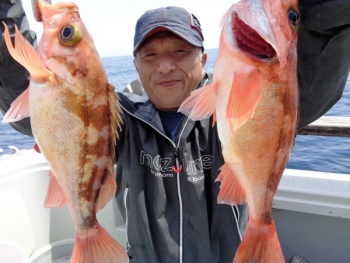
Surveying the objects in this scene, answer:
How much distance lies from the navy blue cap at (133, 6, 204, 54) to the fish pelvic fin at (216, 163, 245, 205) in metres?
1.09

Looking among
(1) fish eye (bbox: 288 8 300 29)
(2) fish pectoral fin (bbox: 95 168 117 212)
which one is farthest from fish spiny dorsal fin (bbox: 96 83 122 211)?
(1) fish eye (bbox: 288 8 300 29)

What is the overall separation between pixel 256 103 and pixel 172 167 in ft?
3.71

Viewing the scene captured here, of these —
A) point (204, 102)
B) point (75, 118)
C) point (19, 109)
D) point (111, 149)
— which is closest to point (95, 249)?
point (111, 149)

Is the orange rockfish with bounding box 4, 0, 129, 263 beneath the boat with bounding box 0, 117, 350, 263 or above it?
above

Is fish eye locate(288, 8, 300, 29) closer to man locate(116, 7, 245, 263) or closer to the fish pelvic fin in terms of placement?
the fish pelvic fin

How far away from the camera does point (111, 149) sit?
175 cm

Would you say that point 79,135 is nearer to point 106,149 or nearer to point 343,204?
point 106,149

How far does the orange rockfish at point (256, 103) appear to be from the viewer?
1478 millimetres

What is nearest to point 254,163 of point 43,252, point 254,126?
point 254,126

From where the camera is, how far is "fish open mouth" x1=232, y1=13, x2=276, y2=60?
5.01ft

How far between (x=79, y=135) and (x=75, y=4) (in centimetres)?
71

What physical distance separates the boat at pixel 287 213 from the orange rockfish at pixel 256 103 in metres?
1.84

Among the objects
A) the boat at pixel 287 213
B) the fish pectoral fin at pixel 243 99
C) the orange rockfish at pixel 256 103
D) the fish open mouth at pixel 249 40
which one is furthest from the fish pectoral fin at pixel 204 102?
the boat at pixel 287 213

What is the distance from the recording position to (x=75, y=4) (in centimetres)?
173
